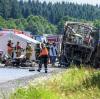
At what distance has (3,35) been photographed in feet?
153

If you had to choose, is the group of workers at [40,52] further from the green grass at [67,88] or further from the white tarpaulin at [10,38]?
the green grass at [67,88]

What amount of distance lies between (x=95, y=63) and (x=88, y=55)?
67cm

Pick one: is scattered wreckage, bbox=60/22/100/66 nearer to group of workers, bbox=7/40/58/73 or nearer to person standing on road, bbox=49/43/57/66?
group of workers, bbox=7/40/58/73

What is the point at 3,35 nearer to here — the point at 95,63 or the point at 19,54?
the point at 19,54

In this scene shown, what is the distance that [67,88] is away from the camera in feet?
64.6

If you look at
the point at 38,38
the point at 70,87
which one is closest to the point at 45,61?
the point at 70,87

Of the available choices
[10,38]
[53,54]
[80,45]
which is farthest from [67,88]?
[10,38]

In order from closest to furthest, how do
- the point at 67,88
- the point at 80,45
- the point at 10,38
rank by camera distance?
the point at 67,88, the point at 80,45, the point at 10,38

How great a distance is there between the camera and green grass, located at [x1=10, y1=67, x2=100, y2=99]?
1509cm

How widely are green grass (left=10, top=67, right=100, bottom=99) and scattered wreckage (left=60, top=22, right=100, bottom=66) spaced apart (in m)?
13.5

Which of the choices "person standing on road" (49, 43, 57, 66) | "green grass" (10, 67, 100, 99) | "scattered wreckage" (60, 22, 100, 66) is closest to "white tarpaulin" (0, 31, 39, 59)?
"person standing on road" (49, 43, 57, 66)

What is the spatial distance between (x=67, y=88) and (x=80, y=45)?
61.7 feet

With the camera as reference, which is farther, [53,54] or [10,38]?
[10,38]

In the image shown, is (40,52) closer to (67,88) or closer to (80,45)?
(80,45)
